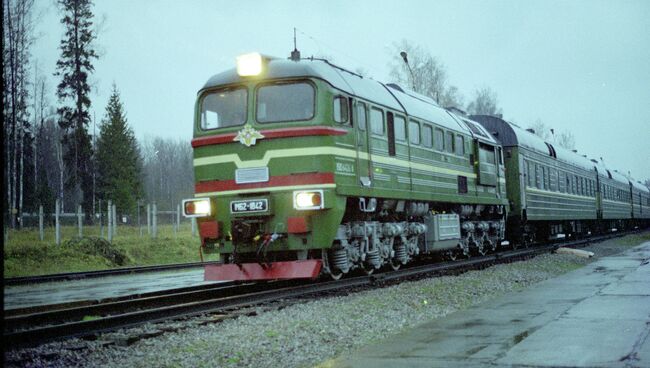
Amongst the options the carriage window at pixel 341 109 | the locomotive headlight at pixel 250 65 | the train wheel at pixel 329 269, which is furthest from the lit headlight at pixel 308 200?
the locomotive headlight at pixel 250 65

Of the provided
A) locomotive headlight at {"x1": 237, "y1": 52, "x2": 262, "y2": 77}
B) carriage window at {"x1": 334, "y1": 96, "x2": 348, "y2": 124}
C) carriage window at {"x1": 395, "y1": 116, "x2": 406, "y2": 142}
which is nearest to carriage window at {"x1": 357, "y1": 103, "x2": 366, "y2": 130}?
carriage window at {"x1": 334, "y1": 96, "x2": 348, "y2": 124}

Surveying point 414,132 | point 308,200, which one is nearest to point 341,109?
point 308,200

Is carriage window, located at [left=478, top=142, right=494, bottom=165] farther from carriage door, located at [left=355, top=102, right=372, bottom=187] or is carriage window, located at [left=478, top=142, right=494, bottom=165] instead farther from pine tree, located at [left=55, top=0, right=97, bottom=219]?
pine tree, located at [left=55, top=0, right=97, bottom=219]

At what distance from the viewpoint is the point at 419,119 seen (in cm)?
1510

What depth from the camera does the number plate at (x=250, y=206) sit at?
11.1 metres

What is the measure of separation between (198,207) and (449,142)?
7617mm

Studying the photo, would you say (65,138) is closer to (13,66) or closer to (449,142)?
(13,66)

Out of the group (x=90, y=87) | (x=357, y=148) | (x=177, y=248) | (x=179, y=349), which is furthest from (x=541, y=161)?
Result: (x=90, y=87)

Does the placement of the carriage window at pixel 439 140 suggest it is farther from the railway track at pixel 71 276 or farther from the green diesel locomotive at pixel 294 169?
the railway track at pixel 71 276

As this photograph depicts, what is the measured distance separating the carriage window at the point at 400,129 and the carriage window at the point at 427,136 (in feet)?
3.85

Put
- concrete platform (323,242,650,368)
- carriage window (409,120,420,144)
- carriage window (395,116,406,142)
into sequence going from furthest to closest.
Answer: carriage window (409,120,420,144), carriage window (395,116,406,142), concrete platform (323,242,650,368)

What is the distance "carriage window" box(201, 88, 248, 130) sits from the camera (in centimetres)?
1179

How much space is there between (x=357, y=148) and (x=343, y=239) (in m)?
1.63

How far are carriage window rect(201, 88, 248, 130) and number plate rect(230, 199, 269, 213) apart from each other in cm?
140
